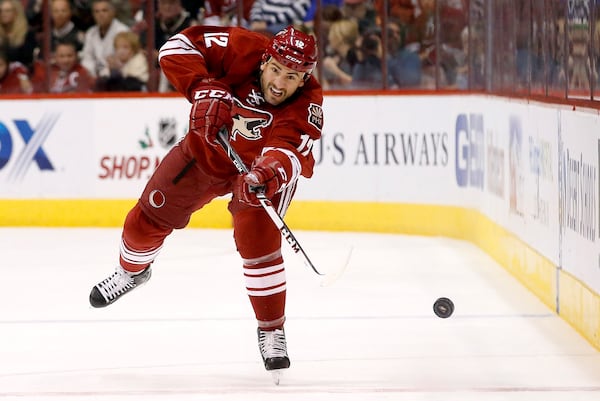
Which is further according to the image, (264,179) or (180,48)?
(180,48)

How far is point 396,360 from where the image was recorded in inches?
188

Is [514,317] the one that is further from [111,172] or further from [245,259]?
[111,172]

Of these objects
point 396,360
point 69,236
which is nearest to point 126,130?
point 69,236

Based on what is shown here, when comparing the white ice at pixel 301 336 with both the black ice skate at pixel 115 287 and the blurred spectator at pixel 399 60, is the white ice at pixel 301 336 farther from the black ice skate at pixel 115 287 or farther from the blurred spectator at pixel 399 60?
the blurred spectator at pixel 399 60

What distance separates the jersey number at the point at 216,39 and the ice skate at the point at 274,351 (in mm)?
988

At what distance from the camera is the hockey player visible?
170 inches

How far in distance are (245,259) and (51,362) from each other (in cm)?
80

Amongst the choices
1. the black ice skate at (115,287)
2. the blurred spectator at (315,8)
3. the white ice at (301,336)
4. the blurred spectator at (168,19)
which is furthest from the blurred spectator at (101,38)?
the black ice skate at (115,287)

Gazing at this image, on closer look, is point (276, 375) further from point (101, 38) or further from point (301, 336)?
point (101, 38)

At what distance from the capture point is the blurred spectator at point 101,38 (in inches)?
395

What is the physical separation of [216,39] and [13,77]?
5.62m

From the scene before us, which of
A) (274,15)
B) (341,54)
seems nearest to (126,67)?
(274,15)

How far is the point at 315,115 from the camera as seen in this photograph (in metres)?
4.44

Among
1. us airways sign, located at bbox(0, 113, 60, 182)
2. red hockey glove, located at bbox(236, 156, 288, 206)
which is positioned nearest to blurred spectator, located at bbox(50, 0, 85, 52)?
us airways sign, located at bbox(0, 113, 60, 182)
